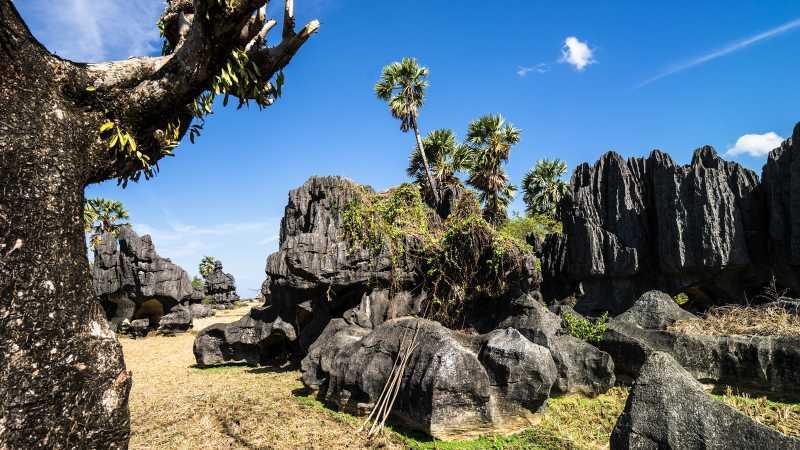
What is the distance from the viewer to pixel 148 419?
30.9 feet

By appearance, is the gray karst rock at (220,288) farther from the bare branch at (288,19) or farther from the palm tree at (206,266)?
the bare branch at (288,19)

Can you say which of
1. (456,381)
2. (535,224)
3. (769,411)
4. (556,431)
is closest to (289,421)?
(456,381)

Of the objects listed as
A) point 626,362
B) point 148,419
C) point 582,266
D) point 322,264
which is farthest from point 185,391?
point 582,266

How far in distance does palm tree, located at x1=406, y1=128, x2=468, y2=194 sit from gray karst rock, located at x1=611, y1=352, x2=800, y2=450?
94.6 feet

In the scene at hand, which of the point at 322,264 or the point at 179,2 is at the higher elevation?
the point at 179,2

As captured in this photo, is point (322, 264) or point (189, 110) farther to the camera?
point (322, 264)

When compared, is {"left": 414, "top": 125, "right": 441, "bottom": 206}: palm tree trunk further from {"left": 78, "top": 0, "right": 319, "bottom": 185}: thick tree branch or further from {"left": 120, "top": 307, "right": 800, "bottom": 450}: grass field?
{"left": 78, "top": 0, "right": 319, "bottom": 185}: thick tree branch

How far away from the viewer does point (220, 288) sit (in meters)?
47.7

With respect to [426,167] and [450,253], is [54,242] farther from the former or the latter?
[426,167]

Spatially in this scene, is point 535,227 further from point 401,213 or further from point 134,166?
point 134,166

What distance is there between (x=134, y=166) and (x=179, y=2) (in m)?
2.74

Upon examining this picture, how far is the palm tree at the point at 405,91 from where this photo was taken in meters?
34.4

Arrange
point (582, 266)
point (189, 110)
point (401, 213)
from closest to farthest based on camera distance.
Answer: point (189, 110) < point (401, 213) < point (582, 266)

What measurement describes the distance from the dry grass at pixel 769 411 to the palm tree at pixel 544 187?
22364 millimetres
